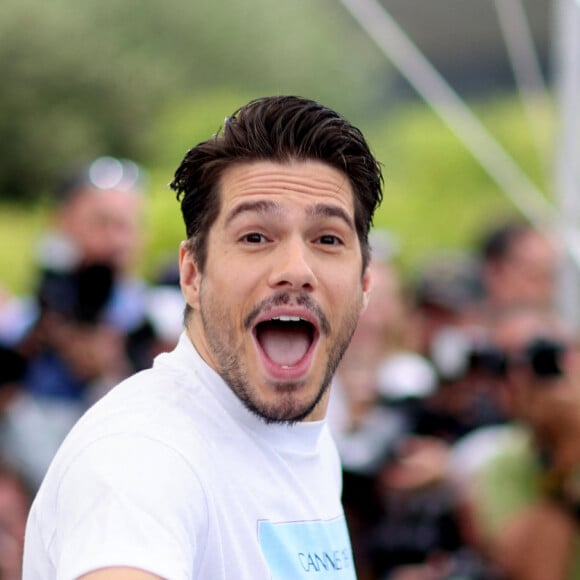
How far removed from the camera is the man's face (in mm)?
2244

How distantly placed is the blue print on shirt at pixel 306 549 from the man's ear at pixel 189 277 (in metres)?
0.41

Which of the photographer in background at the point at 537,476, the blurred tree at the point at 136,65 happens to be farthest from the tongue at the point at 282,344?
the blurred tree at the point at 136,65

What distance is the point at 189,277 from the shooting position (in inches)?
95.3

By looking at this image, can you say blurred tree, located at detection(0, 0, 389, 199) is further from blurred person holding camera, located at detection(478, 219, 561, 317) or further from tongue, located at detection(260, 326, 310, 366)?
tongue, located at detection(260, 326, 310, 366)

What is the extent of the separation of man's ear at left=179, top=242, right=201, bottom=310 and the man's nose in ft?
0.66

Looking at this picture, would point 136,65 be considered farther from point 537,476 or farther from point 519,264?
point 537,476

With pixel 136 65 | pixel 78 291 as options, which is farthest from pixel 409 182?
pixel 78 291

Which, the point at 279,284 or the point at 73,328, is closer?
the point at 279,284

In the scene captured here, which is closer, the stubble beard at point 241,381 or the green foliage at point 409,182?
the stubble beard at point 241,381

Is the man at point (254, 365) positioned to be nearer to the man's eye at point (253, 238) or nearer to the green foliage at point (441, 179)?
the man's eye at point (253, 238)

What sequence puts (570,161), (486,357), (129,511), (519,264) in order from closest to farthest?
(129,511) → (486,357) → (570,161) → (519,264)

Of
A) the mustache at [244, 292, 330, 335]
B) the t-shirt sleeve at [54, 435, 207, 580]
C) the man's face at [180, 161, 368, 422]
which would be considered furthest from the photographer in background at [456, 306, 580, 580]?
the t-shirt sleeve at [54, 435, 207, 580]

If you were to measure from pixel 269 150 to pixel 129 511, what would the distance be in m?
0.69

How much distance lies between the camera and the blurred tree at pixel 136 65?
18531 mm
